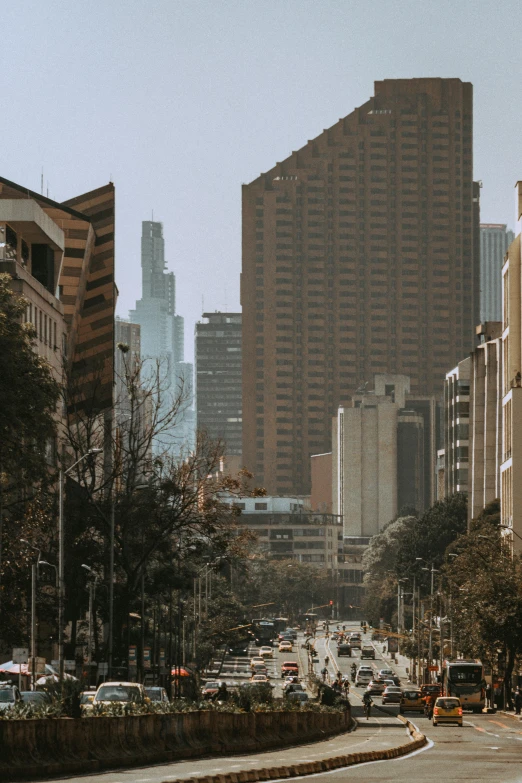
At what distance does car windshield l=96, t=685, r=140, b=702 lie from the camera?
39531 millimetres

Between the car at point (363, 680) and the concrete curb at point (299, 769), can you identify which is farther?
the car at point (363, 680)

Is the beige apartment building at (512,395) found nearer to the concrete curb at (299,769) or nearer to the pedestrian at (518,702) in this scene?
the pedestrian at (518,702)

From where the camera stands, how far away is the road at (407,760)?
2647 centimetres

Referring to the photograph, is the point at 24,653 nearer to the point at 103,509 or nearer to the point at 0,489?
the point at 0,489

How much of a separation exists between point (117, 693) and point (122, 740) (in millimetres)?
11838

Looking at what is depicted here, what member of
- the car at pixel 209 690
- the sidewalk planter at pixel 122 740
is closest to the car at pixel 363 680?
the car at pixel 209 690

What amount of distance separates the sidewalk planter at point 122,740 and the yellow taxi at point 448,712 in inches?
1017

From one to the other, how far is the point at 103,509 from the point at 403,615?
12032 cm

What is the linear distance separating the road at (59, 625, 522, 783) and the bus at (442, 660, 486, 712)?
18501 millimetres

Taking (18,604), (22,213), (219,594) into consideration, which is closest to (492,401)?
(219,594)

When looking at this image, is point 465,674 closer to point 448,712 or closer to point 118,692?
point 448,712

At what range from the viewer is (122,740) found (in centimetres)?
2855

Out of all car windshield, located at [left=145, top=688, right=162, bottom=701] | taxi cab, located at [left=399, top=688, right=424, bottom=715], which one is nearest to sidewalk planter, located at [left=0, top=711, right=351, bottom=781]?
car windshield, located at [left=145, top=688, right=162, bottom=701]

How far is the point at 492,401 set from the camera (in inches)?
5807
